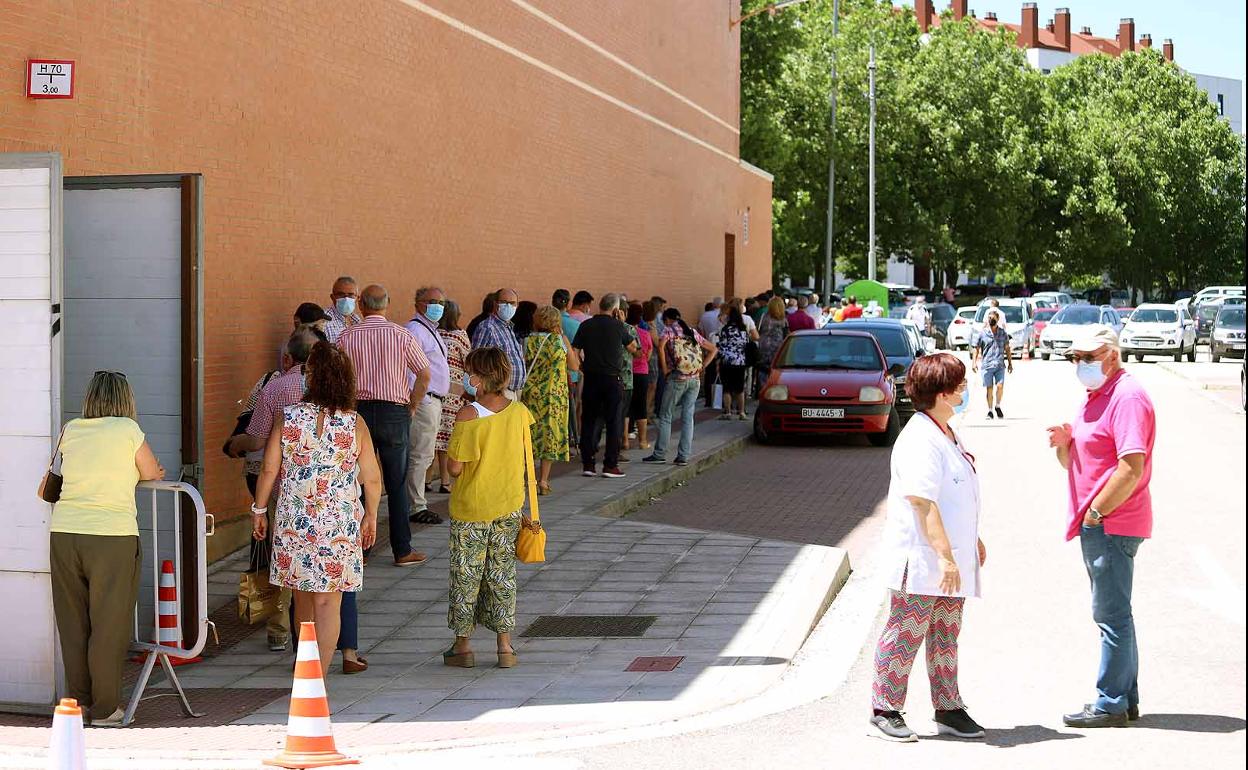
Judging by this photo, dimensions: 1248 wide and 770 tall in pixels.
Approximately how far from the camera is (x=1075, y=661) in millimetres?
8523

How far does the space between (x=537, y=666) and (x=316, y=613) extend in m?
1.25

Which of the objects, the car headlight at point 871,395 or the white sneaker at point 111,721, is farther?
the car headlight at point 871,395

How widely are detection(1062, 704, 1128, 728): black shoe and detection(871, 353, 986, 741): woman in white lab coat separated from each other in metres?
0.43

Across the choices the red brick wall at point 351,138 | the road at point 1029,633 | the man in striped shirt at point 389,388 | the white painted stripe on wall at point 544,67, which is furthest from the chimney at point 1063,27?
the man in striped shirt at point 389,388

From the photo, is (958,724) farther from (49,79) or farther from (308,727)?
(49,79)

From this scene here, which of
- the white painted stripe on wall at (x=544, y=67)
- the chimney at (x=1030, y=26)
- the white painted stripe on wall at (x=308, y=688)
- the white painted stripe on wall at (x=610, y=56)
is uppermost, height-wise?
the chimney at (x=1030, y=26)

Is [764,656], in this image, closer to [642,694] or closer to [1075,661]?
[642,694]

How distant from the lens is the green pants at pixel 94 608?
7492 mm

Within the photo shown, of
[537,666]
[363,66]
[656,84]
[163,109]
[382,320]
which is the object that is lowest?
[537,666]

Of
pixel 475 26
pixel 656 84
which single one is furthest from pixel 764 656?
pixel 656 84

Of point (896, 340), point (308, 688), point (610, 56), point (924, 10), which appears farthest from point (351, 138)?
point (924, 10)

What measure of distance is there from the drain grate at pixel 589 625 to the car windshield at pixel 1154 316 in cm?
3896

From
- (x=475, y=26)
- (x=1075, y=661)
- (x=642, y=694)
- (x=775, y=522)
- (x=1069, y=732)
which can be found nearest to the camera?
(x=1069, y=732)

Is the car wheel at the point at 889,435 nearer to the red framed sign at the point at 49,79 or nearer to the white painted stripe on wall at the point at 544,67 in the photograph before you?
the white painted stripe on wall at the point at 544,67
